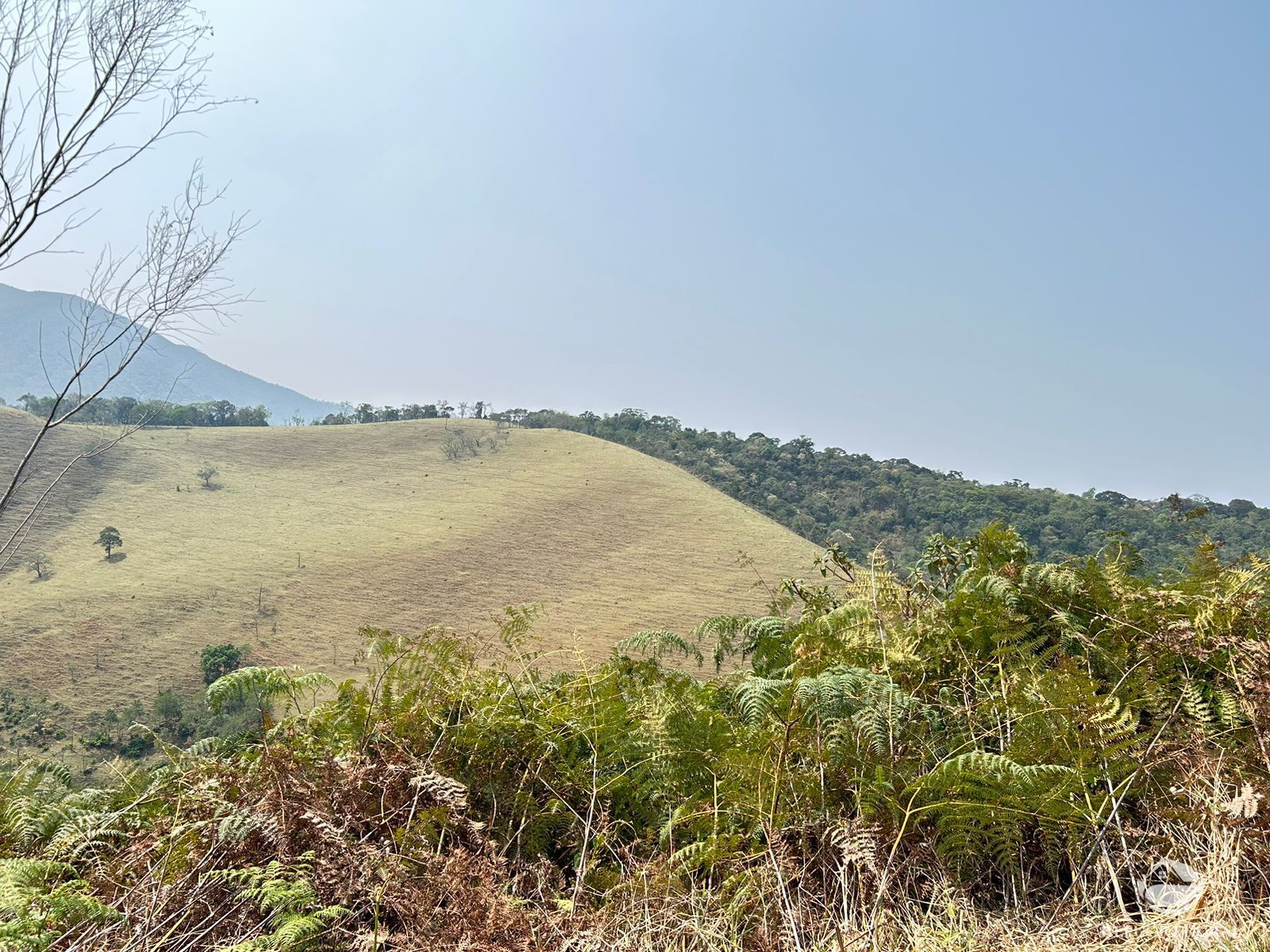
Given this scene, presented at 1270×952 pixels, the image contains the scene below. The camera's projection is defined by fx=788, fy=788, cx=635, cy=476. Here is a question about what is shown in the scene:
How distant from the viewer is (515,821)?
2012mm

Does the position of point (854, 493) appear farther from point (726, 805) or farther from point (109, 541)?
point (726, 805)

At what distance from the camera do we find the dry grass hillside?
119ft

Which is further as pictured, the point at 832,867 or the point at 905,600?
the point at 905,600

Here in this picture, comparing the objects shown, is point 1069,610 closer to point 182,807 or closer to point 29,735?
point 182,807

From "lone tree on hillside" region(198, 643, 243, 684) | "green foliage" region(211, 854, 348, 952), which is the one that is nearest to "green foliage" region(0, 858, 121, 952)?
"green foliage" region(211, 854, 348, 952)

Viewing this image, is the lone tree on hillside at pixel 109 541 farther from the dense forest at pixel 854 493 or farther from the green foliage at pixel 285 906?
the green foliage at pixel 285 906

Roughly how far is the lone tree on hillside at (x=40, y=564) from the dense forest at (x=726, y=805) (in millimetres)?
50368

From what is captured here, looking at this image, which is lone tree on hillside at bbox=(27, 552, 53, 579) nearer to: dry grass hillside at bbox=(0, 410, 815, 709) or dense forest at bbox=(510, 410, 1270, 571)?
dry grass hillside at bbox=(0, 410, 815, 709)

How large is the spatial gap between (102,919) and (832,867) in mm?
1515

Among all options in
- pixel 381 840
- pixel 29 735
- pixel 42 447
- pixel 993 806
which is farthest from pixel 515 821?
pixel 42 447

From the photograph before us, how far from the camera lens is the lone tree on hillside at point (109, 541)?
46062mm

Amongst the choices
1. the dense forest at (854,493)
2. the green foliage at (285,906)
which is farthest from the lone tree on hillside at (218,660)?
the green foliage at (285,906)

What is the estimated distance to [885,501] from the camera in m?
52.2

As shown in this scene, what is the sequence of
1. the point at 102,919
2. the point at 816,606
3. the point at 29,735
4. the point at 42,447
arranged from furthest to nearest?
1. the point at 42,447
2. the point at 29,735
3. the point at 816,606
4. the point at 102,919
